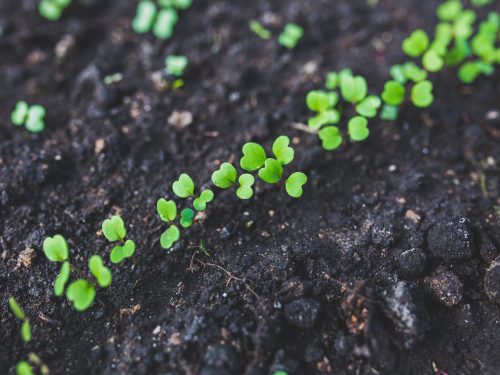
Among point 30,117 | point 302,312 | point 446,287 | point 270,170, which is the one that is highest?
point 30,117

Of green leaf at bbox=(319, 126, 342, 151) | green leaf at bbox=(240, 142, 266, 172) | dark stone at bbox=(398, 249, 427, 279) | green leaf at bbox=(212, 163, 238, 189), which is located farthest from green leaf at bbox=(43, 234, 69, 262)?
dark stone at bbox=(398, 249, 427, 279)

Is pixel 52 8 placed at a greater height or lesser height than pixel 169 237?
greater

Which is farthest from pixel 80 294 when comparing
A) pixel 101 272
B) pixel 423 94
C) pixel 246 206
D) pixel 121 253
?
pixel 423 94

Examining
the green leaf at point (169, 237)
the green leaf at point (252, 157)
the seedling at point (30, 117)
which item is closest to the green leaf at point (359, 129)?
the green leaf at point (252, 157)

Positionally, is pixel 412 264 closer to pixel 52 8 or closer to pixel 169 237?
pixel 169 237

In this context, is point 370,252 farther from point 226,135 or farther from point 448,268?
point 226,135

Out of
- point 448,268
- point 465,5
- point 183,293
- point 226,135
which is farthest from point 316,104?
point 465,5
